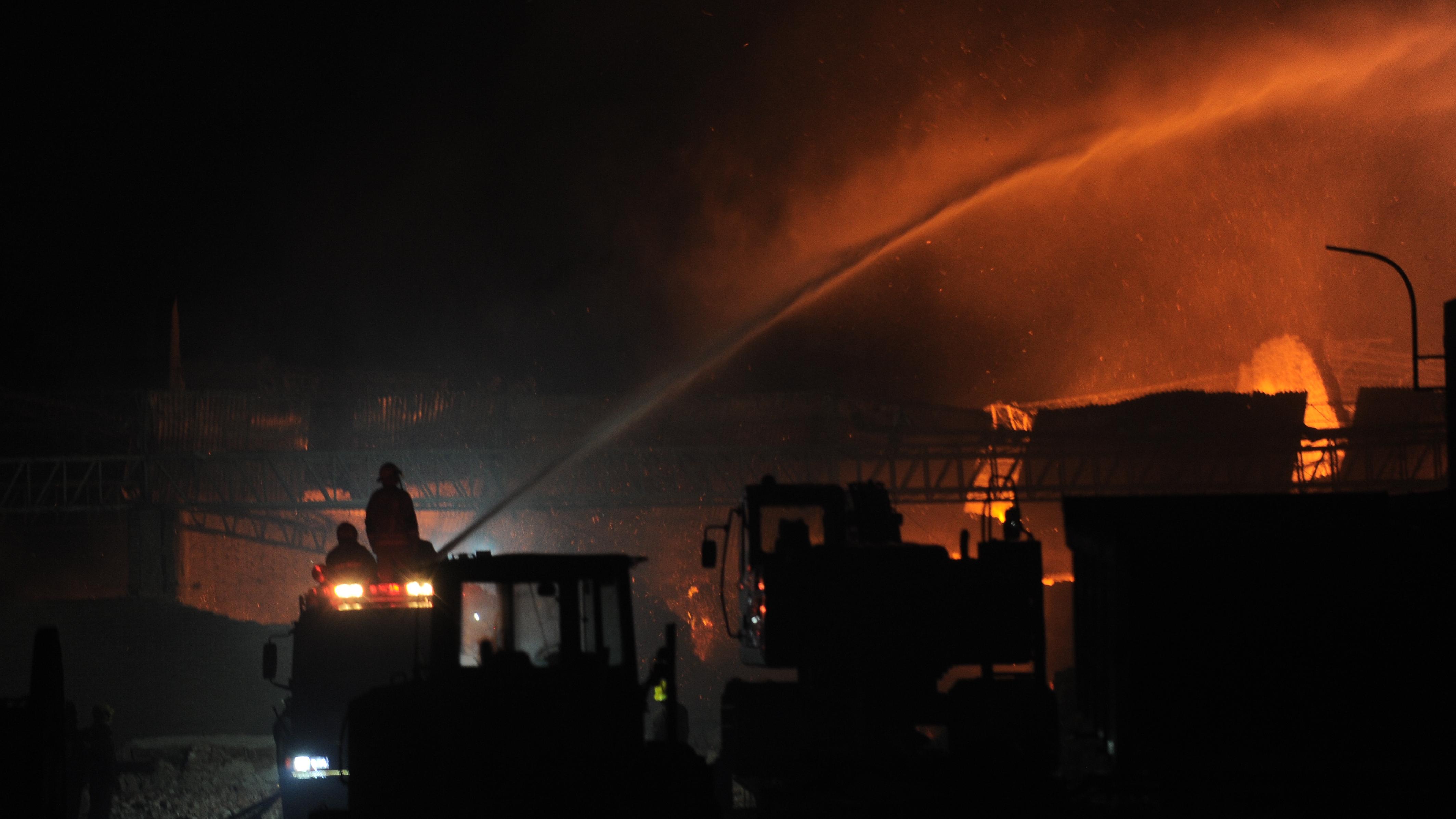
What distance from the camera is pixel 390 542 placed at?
43.8 ft

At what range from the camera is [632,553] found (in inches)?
1308

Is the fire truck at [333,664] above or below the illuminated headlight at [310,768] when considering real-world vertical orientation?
above

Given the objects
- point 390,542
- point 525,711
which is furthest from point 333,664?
point 525,711

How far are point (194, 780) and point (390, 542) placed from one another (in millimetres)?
7746

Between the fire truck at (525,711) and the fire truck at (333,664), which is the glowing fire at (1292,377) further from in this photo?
the fire truck at (525,711)

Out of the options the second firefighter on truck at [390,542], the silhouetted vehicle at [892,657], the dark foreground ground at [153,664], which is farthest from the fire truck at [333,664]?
the dark foreground ground at [153,664]

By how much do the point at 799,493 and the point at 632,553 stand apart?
1935cm

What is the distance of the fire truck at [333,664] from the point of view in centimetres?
1159

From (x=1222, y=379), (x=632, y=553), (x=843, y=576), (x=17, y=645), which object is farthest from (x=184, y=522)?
(x=1222, y=379)

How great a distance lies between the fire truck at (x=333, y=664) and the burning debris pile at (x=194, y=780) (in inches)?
207

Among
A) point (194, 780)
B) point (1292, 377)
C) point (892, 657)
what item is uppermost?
point (1292, 377)

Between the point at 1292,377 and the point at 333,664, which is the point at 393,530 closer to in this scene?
the point at 333,664

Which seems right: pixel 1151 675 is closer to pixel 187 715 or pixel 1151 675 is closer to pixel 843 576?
pixel 843 576

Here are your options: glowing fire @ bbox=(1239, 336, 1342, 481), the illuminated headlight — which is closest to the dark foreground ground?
the illuminated headlight
